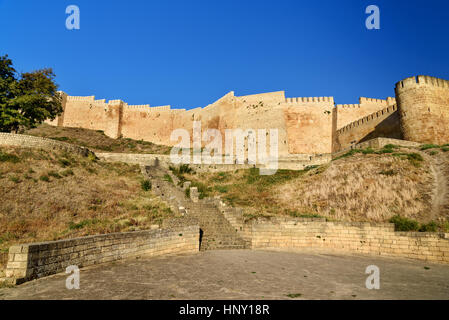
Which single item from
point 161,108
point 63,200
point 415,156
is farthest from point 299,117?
point 63,200

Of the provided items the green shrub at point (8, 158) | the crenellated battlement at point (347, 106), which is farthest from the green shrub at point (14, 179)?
the crenellated battlement at point (347, 106)

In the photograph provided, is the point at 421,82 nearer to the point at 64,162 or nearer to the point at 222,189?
the point at 222,189

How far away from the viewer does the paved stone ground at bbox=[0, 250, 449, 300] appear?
Answer: 504 centimetres

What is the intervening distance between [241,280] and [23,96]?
22.8 metres

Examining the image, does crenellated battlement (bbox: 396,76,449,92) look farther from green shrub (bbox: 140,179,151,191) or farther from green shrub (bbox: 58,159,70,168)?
green shrub (bbox: 58,159,70,168)

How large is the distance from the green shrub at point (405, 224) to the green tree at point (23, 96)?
81.2 ft

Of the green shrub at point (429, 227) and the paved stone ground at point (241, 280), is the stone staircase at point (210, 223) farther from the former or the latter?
the green shrub at point (429, 227)

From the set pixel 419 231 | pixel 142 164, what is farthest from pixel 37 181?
pixel 419 231

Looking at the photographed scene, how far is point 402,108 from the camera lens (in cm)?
2339

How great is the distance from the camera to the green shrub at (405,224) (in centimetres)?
1141

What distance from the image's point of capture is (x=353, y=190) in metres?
15.9

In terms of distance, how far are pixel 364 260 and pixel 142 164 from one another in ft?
67.6

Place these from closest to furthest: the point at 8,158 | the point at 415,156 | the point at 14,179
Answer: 1. the point at 14,179
2. the point at 8,158
3. the point at 415,156

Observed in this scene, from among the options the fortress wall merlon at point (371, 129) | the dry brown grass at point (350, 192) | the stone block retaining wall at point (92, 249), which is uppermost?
the fortress wall merlon at point (371, 129)
